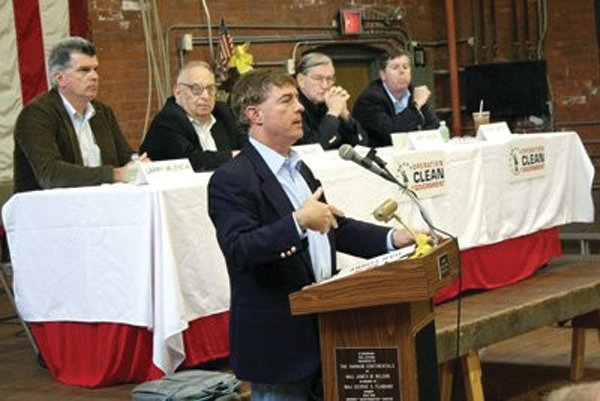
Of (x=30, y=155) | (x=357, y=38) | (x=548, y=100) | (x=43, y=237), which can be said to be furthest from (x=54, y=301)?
(x=548, y=100)

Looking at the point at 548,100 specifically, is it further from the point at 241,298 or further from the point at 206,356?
the point at 241,298

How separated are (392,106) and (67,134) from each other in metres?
2.04

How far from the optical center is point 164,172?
4.01 meters

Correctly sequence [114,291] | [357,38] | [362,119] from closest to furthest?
1. [114,291]
2. [362,119]
3. [357,38]

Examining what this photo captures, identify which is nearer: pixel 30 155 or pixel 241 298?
pixel 241 298

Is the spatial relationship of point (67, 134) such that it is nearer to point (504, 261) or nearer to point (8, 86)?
point (504, 261)

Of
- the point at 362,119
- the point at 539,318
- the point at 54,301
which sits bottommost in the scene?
the point at 539,318

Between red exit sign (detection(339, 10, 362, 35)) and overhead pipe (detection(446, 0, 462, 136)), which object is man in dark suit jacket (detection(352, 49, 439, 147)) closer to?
red exit sign (detection(339, 10, 362, 35))

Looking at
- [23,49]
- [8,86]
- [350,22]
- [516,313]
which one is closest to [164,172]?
[516,313]

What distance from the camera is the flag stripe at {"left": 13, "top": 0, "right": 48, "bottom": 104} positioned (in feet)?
22.0

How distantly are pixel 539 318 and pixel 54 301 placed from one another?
6.24 feet

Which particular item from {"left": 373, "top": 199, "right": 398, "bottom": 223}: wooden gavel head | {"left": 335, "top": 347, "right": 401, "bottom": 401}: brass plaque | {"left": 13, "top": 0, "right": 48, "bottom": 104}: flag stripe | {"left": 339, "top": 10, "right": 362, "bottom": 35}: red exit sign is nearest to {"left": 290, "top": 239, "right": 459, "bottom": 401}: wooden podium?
{"left": 335, "top": 347, "right": 401, "bottom": 401}: brass plaque

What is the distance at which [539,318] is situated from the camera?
4.62m

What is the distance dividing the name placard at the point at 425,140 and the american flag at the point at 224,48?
2989 mm
